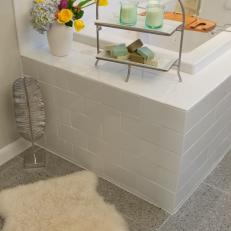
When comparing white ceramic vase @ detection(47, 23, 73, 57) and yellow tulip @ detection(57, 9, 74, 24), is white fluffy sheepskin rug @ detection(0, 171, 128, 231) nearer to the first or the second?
white ceramic vase @ detection(47, 23, 73, 57)

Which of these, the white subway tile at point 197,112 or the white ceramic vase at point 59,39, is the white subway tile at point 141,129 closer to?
the white subway tile at point 197,112

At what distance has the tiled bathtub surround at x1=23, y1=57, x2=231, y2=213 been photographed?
1.60 metres

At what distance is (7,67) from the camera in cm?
195

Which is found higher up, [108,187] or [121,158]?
[121,158]

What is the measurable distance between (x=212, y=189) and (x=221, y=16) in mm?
1598

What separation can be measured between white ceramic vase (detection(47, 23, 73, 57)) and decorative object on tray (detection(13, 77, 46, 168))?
0.65ft

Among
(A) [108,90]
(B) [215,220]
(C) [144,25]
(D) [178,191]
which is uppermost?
(C) [144,25]

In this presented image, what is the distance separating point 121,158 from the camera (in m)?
1.84

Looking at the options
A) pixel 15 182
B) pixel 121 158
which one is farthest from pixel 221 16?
pixel 15 182

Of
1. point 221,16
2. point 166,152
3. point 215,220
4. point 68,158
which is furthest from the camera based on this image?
point 221,16

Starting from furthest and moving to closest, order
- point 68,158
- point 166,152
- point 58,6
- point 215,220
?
point 68,158, point 58,6, point 215,220, point 166,152

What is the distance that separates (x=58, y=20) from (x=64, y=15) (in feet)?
0.14

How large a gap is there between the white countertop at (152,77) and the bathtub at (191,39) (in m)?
0.05

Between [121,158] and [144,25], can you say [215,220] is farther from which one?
[144,25]
